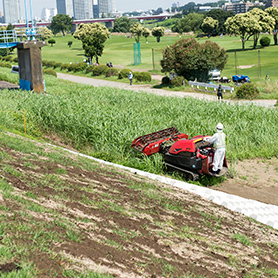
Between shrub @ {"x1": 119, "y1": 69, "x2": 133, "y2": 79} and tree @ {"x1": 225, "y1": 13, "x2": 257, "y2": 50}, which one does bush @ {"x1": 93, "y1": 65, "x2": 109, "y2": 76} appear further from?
tree @ {"x1": 225, "y1": 13, "x2": 257, "y2": 50}

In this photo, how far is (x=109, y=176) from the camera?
10305 mm

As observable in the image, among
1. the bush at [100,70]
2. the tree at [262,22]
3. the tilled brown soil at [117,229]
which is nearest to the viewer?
A: the tilled brown soil at [117,229]

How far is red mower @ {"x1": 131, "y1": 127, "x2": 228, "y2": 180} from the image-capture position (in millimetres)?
11297

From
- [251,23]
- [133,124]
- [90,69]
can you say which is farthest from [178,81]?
[251,23]

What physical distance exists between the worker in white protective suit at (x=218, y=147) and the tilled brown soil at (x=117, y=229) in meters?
1.72

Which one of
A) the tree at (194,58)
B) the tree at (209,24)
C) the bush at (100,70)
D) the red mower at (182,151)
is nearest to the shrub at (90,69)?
the bush at (100,70)

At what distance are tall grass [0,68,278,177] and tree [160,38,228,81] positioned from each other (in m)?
15.1

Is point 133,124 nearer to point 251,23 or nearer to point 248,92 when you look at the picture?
point 248,92

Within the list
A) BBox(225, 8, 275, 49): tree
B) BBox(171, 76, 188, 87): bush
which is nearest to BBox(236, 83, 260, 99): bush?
BBox(171, 76, 188, 87): bush

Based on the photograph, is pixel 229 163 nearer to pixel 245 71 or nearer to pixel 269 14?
pixel 245 71

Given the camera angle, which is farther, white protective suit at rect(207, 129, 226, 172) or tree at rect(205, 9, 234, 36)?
tree at rect(205, 9, 234, 36)

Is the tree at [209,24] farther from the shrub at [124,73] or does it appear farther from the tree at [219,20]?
the shrub at [124,73]

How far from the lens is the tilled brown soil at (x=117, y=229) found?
18.2 feet

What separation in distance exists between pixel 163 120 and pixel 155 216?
9.38 m
